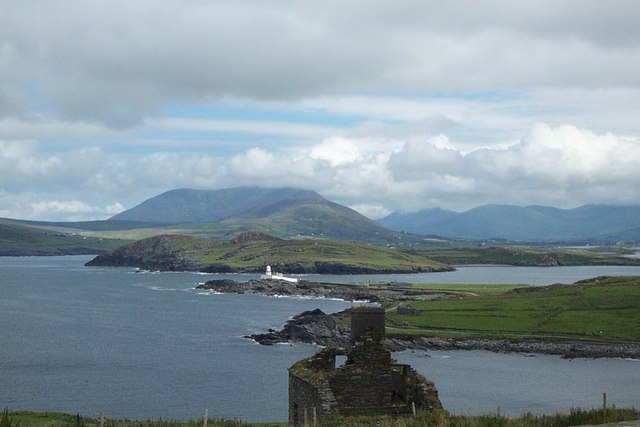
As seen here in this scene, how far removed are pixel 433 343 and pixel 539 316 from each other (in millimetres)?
30340

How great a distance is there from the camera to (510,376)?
97.2 metres

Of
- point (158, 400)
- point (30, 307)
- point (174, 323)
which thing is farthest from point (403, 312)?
point (30, 307)

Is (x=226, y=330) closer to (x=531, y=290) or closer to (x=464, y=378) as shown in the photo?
(x=464, y=378)

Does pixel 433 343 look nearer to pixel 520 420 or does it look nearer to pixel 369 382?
pixel 369 382

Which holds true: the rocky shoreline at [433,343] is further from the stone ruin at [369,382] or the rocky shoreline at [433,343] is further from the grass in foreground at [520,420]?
the grass in foreground at [520,420]

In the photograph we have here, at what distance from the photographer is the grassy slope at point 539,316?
411 feet

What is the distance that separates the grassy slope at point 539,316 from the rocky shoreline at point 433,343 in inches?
164

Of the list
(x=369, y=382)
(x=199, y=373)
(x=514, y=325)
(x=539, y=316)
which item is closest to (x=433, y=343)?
(x=514, y=325)

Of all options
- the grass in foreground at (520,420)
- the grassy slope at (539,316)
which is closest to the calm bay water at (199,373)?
the grassy slope at (539,316)

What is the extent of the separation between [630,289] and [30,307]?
13840cm

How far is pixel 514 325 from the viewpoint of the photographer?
132 m

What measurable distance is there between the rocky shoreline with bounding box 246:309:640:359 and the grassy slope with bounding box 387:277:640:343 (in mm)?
4155

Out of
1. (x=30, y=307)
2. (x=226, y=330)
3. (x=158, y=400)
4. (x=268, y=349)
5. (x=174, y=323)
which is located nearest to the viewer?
(x=158, y=400)

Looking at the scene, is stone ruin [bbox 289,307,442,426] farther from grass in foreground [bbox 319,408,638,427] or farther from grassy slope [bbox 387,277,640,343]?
grassy slope [bbox 387,277,640,343]
